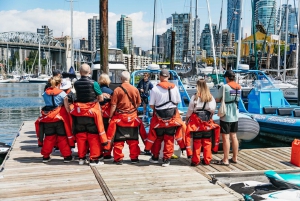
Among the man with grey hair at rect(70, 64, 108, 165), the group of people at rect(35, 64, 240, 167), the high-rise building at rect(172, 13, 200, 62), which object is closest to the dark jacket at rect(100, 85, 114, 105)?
the group of people at rect(35, 64, 240, 167)

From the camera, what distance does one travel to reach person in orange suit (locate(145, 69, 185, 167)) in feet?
20.5

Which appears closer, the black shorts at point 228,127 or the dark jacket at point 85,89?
the dark jacket at point 85,89

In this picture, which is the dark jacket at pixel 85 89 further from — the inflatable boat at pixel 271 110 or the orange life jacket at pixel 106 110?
the inflatable boat at pixel 271 110

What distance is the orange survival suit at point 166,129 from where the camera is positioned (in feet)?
20.5

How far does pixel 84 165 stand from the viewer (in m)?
6.38

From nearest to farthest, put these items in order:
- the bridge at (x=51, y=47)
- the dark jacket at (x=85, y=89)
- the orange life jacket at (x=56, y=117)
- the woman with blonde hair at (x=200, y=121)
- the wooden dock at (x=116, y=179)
A: the wooden dock at (x=116, y=179) < the dark jacket at (x=85, y=89) < the woman with blonde hair at (x=200, y=121) < the orange life jacket at (x=56, y=117) < the bridge at (x=51, y=47)

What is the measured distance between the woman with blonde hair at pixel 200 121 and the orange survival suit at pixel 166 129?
0.20 m

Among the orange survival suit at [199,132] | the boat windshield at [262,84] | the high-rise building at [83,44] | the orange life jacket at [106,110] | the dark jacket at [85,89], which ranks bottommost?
the orange survival suit at [199,132]

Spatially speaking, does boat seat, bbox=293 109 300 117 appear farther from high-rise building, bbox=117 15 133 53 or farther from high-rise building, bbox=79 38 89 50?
high-rise building, bbox=117 15 133 53

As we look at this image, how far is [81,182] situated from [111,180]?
17.9 inches

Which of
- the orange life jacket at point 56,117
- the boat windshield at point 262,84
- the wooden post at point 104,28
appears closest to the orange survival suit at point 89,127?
the orange life jacket at point 56,117

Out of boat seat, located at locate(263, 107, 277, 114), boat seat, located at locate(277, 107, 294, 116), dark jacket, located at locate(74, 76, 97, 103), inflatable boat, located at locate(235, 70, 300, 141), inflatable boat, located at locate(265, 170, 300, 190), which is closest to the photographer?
inflatable boat, located at locate(265, 170, 300, 190)

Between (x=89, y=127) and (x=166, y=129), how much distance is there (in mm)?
1344

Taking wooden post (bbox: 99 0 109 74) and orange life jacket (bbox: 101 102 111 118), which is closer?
orange life jacket (bbox: 101 102 111 118)
